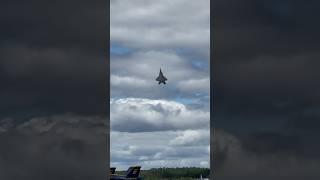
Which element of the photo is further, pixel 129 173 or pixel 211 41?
pixel 129 173

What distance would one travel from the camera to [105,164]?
1380 inches

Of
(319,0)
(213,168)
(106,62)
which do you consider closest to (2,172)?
(106,62)

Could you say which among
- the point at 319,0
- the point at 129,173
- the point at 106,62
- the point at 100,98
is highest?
the point at 319,0

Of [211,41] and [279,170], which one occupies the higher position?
[211,41]

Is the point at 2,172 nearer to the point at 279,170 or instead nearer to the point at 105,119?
the point at 105,119

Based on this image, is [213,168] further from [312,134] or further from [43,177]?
[43,177]

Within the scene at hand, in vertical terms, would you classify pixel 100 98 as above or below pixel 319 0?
below

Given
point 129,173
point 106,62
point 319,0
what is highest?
point 319,0

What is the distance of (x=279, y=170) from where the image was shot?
35.9m

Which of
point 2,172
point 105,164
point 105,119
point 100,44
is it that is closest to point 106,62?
point 100,44

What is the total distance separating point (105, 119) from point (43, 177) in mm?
5370

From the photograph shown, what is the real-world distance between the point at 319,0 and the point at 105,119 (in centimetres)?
1600

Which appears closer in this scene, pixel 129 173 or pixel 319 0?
pixel 319 0

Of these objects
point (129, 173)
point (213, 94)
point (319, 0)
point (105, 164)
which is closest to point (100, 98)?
point (105, 164)
